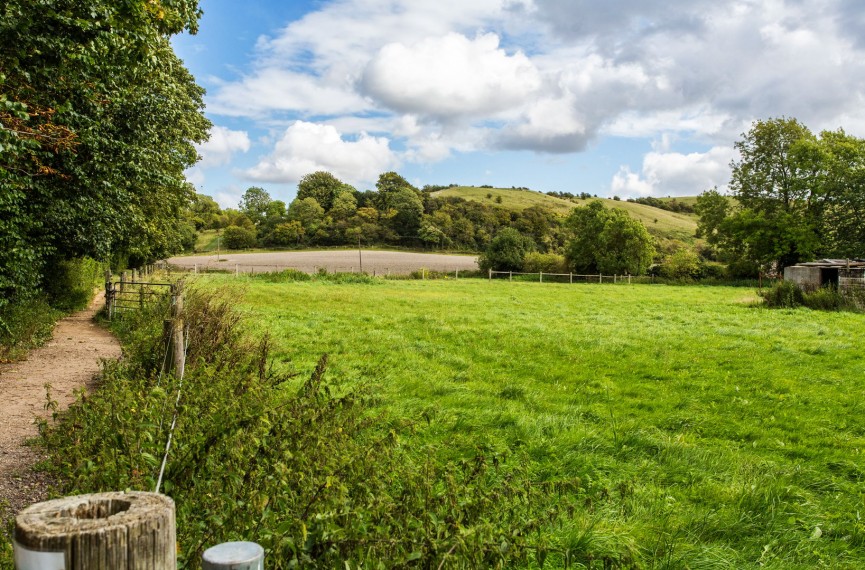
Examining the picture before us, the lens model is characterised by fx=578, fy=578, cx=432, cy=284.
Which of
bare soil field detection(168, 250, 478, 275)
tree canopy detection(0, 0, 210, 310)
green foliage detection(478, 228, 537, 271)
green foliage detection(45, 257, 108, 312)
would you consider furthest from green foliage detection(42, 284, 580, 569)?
bare soil field detection(168, 250, 478, 275)

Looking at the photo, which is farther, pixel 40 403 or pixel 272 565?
pixel 40 403

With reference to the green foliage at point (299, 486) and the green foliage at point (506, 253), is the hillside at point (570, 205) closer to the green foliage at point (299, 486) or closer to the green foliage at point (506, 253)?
the green foliage at point (506, 253)

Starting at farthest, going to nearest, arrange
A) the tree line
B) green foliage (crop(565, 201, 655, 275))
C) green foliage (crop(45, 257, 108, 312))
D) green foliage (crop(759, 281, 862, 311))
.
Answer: the tree line < green foliage (crop(565, 201, 655, 275)) < green foliage (crop(759, 281, 862, 311)) < green foliage (crop(45, 257, 108, 312))

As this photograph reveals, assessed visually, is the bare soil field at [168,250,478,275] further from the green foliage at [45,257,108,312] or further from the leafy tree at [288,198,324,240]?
the green foliage at [45,257,108,312]

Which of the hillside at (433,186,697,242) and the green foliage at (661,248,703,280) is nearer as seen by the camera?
the green foliage at (661,248,703,280)

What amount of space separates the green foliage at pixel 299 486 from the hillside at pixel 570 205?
86172mm

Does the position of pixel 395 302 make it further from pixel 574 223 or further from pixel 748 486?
pixel 574 223

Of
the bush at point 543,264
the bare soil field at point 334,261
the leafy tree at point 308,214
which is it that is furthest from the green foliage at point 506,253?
the leafy tree at point 308,214

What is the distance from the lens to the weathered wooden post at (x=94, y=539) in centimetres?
143

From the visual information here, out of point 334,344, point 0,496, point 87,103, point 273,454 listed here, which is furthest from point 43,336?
point 273,454

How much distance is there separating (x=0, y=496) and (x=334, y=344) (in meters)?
8.86

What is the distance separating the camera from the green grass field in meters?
4.95

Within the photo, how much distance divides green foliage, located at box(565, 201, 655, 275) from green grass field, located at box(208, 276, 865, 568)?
37966mm

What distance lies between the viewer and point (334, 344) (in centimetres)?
1412
